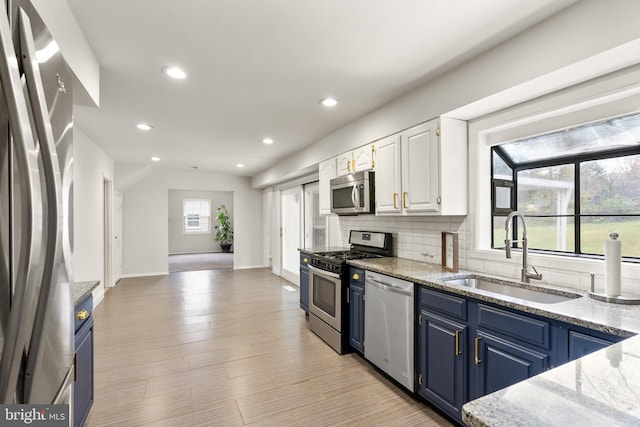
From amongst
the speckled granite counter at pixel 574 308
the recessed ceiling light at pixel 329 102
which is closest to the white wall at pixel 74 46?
the recessed ceiling light at pixel 329 102

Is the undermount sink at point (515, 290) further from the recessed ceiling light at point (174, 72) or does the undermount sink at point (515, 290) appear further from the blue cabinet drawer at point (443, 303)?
the recessed ceiling light at point (174, 72)

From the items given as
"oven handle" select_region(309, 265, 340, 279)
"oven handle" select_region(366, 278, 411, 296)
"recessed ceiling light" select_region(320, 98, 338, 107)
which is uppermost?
"recessed ceiling light" select_region(320, 98, 338, 107)

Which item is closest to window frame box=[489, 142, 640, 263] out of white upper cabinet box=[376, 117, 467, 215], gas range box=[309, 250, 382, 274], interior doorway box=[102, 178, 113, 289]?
white upper cabinet box=[376, 117, 467, 215]

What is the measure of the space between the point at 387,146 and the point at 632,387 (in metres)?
2.53

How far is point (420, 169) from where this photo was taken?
269cm

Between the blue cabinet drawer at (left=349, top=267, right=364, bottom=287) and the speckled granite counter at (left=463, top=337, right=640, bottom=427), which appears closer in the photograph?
the speckled granite counter at (left=463, top=337, right=640, bottom=427)

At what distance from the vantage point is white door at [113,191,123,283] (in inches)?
242

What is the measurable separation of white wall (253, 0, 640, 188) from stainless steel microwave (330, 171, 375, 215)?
0.62 meters

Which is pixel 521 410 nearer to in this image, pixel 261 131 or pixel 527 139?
pixel 527 139

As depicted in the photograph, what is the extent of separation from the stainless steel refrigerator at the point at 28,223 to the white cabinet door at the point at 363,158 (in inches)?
111

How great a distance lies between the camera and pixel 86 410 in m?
1.98

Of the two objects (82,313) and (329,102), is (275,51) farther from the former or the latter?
(82,313)

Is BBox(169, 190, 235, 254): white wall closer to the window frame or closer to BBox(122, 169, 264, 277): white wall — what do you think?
BBox(122, 169, 264, 277): white wall

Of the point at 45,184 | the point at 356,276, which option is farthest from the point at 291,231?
the point at 45,184
